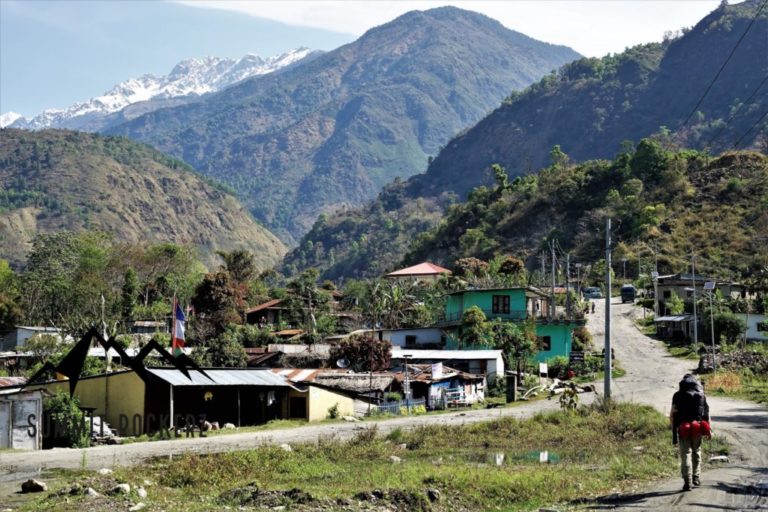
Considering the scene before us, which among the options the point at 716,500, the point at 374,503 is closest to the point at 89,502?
the point at 374,503

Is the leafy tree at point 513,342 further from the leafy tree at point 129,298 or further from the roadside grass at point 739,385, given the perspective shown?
the leafy tree at point 129,298

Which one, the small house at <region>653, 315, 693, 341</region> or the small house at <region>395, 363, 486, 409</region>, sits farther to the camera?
the small house at <region>653, 315, 693, 341</region>

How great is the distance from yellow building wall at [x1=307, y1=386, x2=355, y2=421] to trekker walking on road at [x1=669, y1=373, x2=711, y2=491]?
2701 centimetres

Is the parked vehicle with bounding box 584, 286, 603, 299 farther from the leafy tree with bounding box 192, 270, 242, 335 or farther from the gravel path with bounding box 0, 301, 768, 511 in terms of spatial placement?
the gravel path with bounding box 0, 301, 768, 511

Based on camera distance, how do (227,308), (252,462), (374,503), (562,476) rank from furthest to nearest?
(227,308) → (252,462) → (562,476) → (374,503)

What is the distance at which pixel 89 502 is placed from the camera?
59.1 feet

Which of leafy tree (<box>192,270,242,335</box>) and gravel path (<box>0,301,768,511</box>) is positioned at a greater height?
leafy tree (<box>192,270,242,335</box>)

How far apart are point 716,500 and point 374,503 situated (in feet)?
19.5

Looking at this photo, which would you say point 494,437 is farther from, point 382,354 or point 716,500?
point 382,354

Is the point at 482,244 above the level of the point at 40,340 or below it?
above

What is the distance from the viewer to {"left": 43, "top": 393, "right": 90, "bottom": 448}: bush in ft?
110

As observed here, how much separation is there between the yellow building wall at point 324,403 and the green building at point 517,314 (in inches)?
801

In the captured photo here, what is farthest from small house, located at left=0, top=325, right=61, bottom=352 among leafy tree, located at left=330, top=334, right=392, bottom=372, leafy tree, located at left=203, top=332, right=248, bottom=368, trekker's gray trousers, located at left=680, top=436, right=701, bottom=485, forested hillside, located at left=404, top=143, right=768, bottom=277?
trekker's gray trousers, located at left=680, top=436, right=701, bottom=485

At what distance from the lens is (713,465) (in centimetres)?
2188
